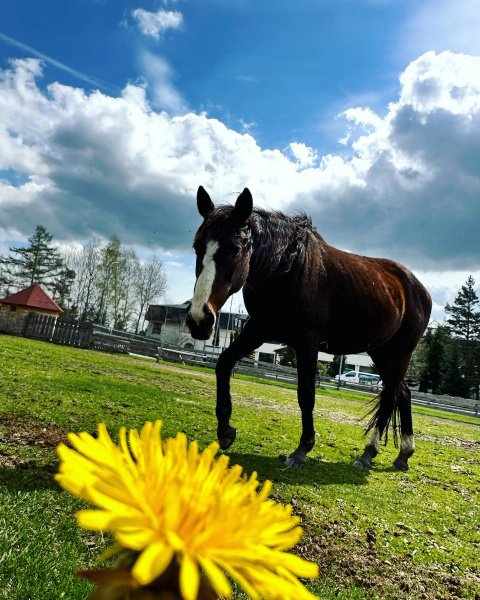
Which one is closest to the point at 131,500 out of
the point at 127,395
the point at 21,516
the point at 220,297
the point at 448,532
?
the point at 21,516

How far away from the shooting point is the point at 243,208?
360 centimetres

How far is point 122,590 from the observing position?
36 cm

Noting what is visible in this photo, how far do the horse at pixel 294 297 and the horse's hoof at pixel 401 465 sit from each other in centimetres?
1

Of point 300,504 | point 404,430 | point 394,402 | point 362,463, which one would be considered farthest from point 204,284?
point 404,430

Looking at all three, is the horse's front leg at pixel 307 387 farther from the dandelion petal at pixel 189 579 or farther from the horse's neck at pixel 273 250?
the dandelion petal at pixel 189 579

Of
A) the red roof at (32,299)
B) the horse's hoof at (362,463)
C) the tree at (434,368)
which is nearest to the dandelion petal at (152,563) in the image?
the horse's hoof at (362,463)

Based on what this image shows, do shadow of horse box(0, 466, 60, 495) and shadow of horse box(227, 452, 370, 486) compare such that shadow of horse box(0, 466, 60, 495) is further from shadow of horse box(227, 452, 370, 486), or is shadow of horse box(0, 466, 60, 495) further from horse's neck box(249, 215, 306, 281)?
horse's neck box(249, 215, 306, 281)

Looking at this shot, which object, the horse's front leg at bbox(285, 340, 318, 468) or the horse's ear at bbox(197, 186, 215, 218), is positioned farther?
the horse's front leg at bbox(285, 340, 318, 468)

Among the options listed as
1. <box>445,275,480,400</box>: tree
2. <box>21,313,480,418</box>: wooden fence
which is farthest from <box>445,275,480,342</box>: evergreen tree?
<box>21,313,480,418</box>: wooden fence

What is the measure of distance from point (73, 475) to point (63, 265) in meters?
63.0

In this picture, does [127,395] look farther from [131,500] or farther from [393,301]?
[131,500]

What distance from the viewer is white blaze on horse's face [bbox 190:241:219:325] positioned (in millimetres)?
2859

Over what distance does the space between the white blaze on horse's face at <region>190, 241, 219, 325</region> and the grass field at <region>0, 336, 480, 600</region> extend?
136 cm

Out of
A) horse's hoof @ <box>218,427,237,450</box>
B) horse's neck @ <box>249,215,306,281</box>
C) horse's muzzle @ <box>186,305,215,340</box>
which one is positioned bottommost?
horse's hoof @ <box>218,427,237,450</box>
